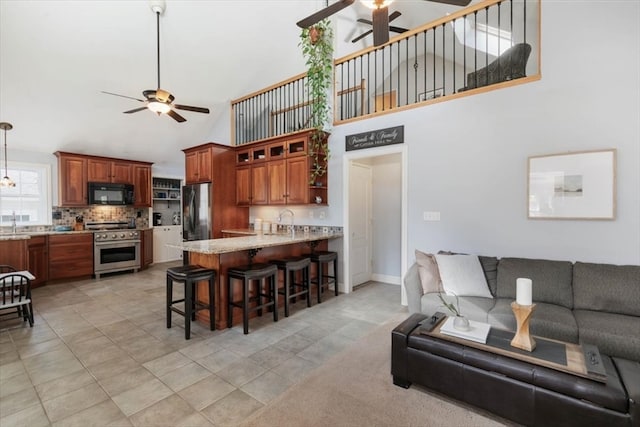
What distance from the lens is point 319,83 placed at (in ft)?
15.5

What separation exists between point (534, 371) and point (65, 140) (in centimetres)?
762

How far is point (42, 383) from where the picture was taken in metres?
2.36

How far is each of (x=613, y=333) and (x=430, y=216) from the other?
2.09 meters

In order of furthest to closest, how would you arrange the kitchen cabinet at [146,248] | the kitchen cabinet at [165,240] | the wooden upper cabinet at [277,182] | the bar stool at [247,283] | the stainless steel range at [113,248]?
the kitchen cabinet at [165,240]
the kitchen cabinet at [146,248]
the stainless steel range at [113,248]
the wooden upper cabinet at [277,182]
the bar stool at [247,283]

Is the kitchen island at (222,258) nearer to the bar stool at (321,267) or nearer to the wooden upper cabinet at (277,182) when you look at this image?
the bar stool at (321,267)

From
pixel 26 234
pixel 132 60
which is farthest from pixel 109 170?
pixel 132 60

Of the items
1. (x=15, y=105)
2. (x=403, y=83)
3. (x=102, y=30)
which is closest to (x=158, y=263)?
(x=15, y=105)

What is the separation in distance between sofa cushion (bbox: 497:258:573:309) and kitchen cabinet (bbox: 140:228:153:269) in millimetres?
6858

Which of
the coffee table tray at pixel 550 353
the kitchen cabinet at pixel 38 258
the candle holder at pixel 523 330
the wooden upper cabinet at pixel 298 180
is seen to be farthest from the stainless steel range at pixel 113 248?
the candle holder at pixel 523 330

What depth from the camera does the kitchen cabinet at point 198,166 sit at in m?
5.68

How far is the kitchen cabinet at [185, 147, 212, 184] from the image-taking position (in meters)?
5.68

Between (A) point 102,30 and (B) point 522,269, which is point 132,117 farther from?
(B) point 522,269

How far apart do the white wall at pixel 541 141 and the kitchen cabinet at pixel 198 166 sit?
12.0 feet

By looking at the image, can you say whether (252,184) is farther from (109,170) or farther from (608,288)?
(608,288)
